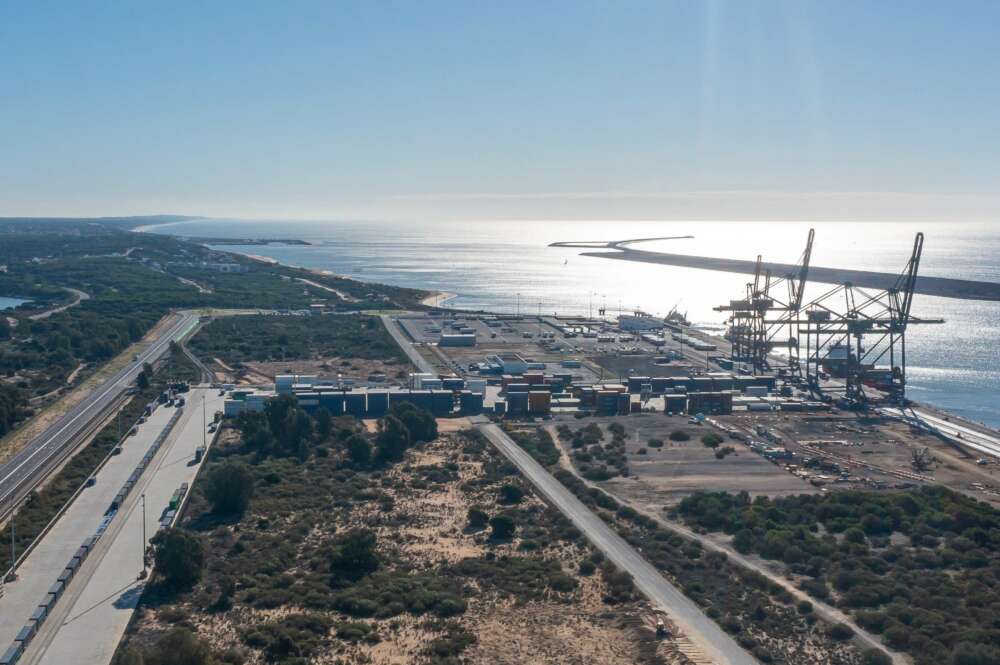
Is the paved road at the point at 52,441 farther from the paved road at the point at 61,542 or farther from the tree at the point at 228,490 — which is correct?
the tree at the point at 228,490

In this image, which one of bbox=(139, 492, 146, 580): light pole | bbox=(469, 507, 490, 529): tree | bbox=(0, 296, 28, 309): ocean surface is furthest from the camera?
bbox=(0, 296, 28, 309): ocean surface

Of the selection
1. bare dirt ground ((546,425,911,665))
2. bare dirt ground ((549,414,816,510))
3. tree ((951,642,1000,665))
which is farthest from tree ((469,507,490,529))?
tree ((951,642,1000,665))

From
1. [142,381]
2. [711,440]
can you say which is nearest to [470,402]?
[711,440]

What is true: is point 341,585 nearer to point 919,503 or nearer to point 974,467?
point 919,503

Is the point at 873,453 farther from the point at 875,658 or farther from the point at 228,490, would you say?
the point at 228,490

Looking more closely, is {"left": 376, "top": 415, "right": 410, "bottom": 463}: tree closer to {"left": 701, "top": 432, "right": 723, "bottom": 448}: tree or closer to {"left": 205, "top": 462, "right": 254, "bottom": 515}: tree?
{"left": 205, "top": 462, "right": 254, "bottom": 515}: tree

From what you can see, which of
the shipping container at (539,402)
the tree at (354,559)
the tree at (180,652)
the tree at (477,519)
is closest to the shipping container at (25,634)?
the tree at (180,652)
